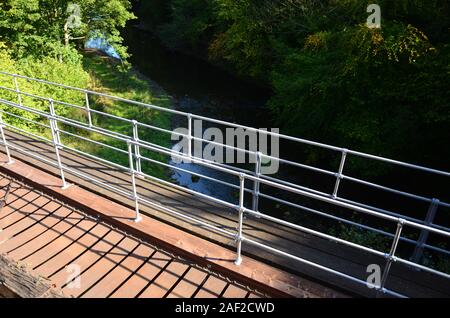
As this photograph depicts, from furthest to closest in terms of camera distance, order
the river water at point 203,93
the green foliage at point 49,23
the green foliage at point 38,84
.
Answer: the green foliage at point 49,23 < the river water at point 203,93 < the green foliage at point 38,84

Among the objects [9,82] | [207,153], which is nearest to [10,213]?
[9,82]

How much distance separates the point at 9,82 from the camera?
1177 cm

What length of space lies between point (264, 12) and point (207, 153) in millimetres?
8422

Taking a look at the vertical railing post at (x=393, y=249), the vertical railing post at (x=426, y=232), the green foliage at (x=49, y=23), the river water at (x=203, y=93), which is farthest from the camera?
the green foliage at (x=49, y=23)

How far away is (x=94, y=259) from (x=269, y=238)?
6.89 feet

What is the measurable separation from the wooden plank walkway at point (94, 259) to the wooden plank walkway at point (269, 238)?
46 centimetres

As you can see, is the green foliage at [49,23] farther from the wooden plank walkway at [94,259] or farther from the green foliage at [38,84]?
the wooden plank walkway at [94,259]

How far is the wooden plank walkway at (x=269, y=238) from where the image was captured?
3888mm

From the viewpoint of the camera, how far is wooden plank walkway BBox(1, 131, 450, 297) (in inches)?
153

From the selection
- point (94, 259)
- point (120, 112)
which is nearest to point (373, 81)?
point (94, 259)

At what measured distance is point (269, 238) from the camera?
4.57 metres

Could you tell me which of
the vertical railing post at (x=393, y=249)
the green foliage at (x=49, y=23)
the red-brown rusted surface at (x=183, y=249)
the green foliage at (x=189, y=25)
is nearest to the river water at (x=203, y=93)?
the green foliage at (x=189, y=25)

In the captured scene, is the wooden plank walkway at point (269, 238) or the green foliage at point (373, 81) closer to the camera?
the wooden plank walkway at point (269, 238)
